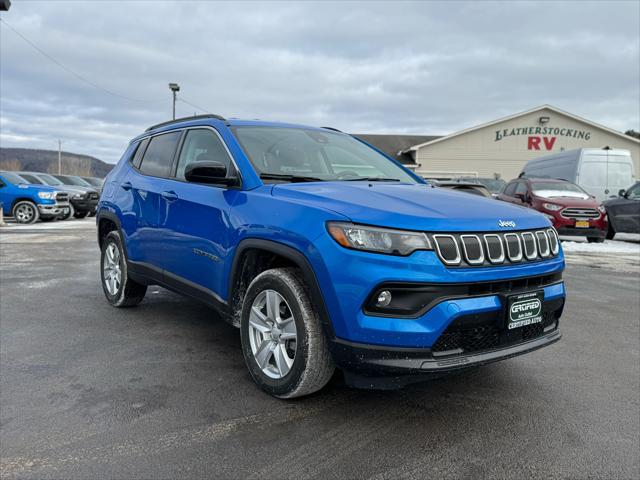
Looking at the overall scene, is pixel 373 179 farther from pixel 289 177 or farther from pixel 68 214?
pixel 68 214

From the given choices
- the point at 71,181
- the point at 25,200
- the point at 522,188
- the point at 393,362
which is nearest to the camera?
the point at 393,362

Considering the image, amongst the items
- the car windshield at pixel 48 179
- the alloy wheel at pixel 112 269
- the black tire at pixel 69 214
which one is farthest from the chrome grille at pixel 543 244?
the car windshield at pixel 48 179

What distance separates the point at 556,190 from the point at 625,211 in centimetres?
186

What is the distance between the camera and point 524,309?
9.03 ft

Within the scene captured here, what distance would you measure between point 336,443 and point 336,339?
1.72ft

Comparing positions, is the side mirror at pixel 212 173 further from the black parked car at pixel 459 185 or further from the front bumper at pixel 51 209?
the front bumper at pixel 51 209

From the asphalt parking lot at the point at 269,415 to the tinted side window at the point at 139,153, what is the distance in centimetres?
156

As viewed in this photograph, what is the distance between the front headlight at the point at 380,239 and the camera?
251cm

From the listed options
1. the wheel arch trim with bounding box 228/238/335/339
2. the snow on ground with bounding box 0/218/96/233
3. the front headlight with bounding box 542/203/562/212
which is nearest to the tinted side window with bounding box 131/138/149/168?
the wheel arch trim with bounding box 228/238/335/339

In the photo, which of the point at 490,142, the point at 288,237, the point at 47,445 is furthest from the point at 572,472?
the point at 490,142

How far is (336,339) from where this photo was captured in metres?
2.61

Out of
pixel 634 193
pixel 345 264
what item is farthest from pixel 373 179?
pixel 634 193

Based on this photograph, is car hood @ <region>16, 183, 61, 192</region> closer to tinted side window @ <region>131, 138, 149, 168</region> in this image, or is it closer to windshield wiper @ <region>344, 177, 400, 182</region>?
tinted side window @ <region>131, 138, 149, 168</region>

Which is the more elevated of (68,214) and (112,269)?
(112,269)
